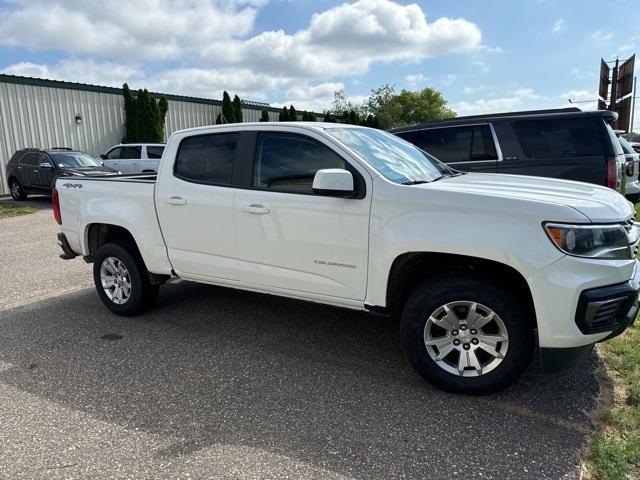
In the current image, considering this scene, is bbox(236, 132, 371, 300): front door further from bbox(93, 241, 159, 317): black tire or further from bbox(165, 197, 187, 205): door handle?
bbox(93, 241, 159, 317): black tire

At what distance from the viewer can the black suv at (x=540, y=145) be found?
605cm

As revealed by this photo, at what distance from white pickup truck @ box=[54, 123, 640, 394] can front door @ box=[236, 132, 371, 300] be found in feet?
0.03

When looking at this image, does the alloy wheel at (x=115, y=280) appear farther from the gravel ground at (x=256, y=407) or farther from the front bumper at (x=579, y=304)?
the front bumper at (x=579, y=304)

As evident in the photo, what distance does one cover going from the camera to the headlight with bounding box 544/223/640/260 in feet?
9.57

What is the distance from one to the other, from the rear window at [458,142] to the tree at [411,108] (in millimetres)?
54125

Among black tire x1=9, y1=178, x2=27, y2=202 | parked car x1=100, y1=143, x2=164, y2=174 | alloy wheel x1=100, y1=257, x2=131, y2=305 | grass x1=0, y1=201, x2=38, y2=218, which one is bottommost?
grass x1=0, y1=201, x2=38, y2=218

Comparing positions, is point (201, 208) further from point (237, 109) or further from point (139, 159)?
point (237, 109)

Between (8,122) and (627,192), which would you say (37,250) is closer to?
(627,192)

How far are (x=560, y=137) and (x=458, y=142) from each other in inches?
51.8

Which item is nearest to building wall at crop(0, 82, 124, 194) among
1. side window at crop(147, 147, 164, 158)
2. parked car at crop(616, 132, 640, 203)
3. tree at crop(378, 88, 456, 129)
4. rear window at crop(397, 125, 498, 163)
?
side window at crop(147, 147, 164, 158)

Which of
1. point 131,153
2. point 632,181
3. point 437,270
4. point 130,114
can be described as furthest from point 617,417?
point 130,114

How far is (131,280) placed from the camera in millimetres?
4988

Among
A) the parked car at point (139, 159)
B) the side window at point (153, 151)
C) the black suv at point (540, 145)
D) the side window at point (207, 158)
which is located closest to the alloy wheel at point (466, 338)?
the side window at point (207, 158)

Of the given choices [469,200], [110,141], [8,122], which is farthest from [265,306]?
[110,141]
